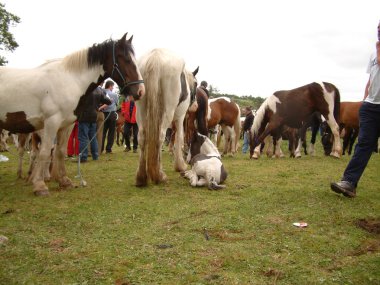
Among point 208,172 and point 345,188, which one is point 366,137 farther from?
point 208,172

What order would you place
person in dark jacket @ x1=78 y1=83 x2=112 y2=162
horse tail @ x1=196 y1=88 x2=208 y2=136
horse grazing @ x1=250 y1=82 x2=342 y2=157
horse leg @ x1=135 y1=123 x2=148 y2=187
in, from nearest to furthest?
1. horse leg @ x1=135 y1=123 x2=148 y2=187
2. horse tail @ x1=196 y1=88 x2=208 y2=136
3. person in dark jacket @ x1=78 y1=83 x2=112 y2=162
4. horse grazing @ x1=250 y1=82 x2=342 y2=157

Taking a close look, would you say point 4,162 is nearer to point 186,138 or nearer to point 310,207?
point 186,138

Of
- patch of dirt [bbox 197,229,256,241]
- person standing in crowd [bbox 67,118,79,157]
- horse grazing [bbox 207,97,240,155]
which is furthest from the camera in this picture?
horse grazing [bbox 207,97,240,155]

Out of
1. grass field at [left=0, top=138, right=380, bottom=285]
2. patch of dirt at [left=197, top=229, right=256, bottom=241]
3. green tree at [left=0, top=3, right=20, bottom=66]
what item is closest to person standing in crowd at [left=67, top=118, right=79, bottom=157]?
grass field at [left=0, top=138, right=380, bottom=285]

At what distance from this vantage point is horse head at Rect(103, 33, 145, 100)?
17.1 ft

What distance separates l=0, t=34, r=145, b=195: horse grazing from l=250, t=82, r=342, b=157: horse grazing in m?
6.11

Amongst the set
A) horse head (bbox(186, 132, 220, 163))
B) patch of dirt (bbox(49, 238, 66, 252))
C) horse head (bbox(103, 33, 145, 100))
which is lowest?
patch of dirt (bbox(49, 238, 66, 252))

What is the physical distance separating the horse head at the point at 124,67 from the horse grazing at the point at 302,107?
19.8 feet

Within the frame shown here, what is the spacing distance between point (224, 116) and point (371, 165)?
514 cm

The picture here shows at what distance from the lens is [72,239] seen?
11.0 feet

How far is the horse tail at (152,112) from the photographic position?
538 centimetres

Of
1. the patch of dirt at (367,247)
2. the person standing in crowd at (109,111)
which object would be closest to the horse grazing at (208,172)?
the patch of dirt at (367,247)

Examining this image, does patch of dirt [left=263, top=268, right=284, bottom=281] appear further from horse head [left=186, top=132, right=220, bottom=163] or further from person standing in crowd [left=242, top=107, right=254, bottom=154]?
person standing in crowd [left=242, top=107, right=254, bottom=154]

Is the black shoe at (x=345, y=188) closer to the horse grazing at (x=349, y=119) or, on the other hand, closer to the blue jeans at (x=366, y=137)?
the blue jeans at (x=366, y=137)
